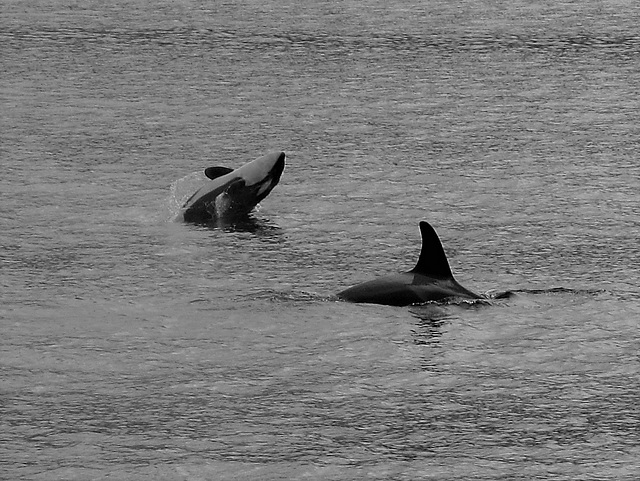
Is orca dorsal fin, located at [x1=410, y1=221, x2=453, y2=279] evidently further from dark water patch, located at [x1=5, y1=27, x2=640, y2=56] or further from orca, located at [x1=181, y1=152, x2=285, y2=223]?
dark water patch, located at [x1=5, y1=27, x2=640, y2=56]

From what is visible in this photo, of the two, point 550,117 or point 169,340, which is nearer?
point 169,340

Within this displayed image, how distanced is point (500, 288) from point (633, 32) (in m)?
12.0

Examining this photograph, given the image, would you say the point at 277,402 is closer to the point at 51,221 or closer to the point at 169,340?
the point at 169,340

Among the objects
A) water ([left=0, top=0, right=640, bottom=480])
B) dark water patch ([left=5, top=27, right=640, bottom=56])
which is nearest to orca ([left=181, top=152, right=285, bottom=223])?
water ([left=0, top=0, right=640, bottom=480])

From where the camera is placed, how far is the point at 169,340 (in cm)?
946

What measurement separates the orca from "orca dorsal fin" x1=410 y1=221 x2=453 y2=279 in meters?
2.89

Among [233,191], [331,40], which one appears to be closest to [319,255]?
[233,191]

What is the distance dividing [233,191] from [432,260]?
3235 mm

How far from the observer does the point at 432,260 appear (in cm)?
1013

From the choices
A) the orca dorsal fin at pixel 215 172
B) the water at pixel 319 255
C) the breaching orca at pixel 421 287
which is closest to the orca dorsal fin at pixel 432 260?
the breaching orca at pixel 421 287

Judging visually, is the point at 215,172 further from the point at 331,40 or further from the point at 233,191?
the point at 331,40

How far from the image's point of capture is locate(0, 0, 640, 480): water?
26.3 feet

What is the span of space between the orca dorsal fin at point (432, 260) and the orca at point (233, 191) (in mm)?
2889

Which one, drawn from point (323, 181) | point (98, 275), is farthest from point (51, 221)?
point (323, 181)
